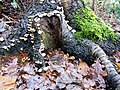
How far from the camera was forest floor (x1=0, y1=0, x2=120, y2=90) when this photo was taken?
10.1 ft

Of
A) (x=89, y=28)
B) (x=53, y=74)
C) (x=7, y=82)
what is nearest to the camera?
(x=7, y=82)

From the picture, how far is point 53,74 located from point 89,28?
3.63 ft

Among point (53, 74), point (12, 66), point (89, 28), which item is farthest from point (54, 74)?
point (89, 28)

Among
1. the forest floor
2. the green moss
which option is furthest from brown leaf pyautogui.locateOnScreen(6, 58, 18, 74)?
the green moss

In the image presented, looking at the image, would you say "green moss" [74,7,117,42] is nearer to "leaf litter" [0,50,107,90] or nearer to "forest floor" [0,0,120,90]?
"forest floor" [0,0,120,90]

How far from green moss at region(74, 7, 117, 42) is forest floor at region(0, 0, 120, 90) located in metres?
0.35

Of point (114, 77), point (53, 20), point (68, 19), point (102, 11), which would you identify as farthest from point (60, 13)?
point (102, 11)

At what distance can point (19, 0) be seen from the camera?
196 inches

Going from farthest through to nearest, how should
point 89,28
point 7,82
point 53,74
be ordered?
point 89,28 → point 53,74 → point 7,82

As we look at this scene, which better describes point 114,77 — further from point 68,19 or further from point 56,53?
point 68,19

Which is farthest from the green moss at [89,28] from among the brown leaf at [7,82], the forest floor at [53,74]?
the brown leaf at [7,82]

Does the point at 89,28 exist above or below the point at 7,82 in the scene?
above

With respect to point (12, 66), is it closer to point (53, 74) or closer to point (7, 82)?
point (7, 82)

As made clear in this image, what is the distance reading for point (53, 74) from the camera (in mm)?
3357
